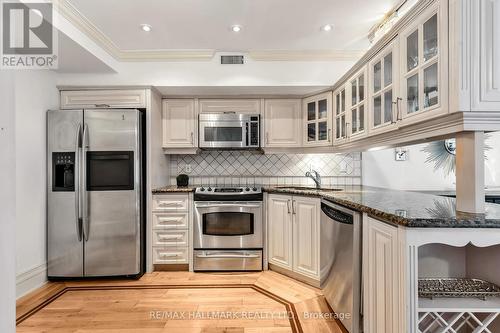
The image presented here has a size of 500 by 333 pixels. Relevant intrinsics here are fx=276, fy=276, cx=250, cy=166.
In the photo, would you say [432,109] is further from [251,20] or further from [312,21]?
[251,20]

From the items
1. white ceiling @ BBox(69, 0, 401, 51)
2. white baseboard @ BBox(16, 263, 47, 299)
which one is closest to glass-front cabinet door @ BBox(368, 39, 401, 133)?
white ceiling @ BBox(69, 0, 401, 51)

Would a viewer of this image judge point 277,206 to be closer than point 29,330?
No

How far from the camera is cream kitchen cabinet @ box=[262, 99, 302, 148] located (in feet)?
11.2

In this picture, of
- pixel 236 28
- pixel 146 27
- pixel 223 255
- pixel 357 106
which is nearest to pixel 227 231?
pixel 223 255

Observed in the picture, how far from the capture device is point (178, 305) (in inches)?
93.1

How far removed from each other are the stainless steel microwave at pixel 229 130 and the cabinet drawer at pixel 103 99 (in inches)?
28.8

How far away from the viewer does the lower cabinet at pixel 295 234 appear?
2.67 meters

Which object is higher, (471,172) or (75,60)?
(75,60)

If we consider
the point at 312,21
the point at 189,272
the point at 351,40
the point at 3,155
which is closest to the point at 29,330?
the point at 189,272

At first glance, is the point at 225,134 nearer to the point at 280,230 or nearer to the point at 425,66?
the point at 280,230

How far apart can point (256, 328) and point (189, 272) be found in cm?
129

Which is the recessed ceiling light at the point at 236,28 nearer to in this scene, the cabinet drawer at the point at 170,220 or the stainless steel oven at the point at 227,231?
the stainless steel oven at the point at 227,231

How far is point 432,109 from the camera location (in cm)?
145

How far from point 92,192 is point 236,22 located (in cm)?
217
